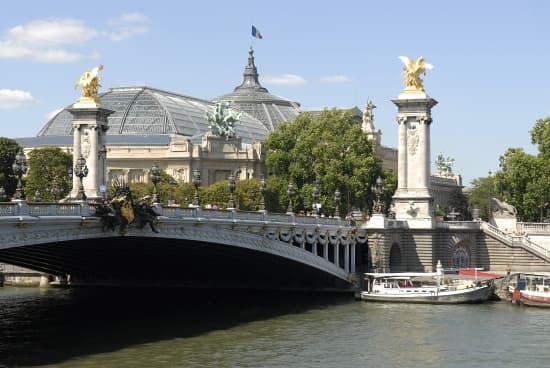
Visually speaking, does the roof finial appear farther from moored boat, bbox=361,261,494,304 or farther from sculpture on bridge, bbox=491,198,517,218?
moored boat, bbox=361,261,494,304

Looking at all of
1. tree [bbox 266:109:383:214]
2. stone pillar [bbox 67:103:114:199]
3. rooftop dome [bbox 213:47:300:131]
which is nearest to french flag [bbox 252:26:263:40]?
tree [bbox 266:109:383:214]

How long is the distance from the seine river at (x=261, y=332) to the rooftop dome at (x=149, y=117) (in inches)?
3220

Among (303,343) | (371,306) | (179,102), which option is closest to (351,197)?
(371,306)

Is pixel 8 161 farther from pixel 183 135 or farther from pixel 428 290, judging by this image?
Result: pixel 183 135

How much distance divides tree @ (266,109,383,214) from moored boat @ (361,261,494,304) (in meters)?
25.1

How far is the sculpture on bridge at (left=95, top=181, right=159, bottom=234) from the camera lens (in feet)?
144

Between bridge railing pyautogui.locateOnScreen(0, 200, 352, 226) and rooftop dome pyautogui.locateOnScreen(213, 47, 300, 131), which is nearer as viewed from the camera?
bridge railing pyautogui.locateOnScreen(0, 200, 352, 226)

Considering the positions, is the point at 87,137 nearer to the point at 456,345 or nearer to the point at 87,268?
the point at 87,268

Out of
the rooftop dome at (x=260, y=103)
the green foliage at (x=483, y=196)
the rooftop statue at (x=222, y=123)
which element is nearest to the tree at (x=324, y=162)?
the rooftop statue at (x=222, y=123)

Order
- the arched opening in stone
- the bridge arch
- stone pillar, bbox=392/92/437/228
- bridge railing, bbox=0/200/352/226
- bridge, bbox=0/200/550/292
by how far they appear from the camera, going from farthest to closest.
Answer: the arched opening in stone
stone pillar, bbox=392/92/437/228
the bridge arch
bridge, bbox=0/200/550/292
bridge railing, bbox=0/200/352/226

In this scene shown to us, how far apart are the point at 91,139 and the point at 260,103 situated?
103m

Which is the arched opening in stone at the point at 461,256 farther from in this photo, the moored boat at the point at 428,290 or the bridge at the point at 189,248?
the moored boat at the point at 428,290

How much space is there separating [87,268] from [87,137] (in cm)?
1161

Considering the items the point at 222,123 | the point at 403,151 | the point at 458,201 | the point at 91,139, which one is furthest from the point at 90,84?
the point at 458,201
